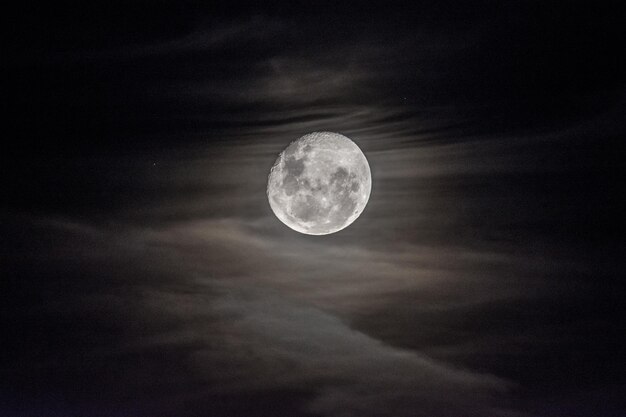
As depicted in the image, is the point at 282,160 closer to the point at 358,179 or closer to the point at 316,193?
the point at 316,193

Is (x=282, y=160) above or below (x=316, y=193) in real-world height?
above

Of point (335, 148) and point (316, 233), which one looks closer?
point (335, 148)

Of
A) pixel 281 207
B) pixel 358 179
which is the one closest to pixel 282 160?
pixel 281 207

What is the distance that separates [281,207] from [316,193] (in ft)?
2.50

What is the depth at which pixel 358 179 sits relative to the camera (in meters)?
8.56

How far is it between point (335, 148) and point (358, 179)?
0.75 metres

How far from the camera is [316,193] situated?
27.1ft

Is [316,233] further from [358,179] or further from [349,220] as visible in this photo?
[358,179]

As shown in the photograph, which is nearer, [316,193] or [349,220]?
→ [316,193]

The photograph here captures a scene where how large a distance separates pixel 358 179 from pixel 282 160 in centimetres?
147

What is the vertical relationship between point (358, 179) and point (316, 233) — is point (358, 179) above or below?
above

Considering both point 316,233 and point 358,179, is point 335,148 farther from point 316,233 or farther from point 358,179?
point 316,233

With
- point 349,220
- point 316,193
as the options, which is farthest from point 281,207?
point 349,220

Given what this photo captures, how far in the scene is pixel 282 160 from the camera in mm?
8383
